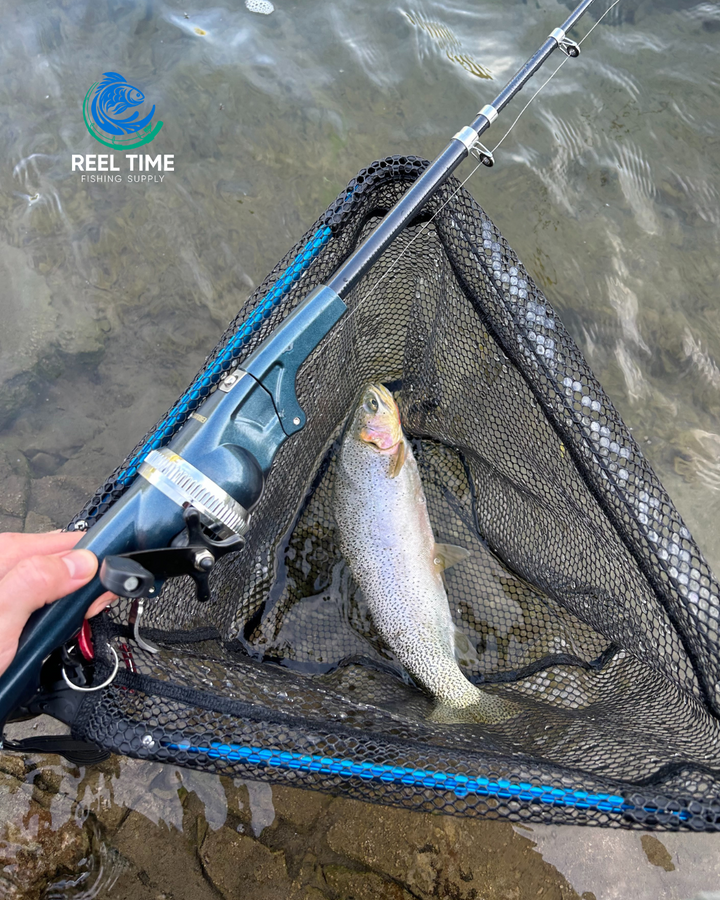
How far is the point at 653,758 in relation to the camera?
200 cm

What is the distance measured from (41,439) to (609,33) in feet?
15.8

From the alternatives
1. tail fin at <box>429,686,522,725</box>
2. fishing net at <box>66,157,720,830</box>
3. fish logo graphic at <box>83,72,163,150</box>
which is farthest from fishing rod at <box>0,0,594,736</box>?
fish logo graphic at <box>83,72,163,150</box>

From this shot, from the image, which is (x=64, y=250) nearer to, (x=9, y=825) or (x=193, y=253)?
(x=193, y=253)

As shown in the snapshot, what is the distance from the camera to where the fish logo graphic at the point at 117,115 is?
14.1 ft

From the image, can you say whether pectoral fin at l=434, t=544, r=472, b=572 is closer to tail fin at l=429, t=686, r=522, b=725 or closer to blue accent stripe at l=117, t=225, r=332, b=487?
tail fin at l=429, t=686, r=522, b=725

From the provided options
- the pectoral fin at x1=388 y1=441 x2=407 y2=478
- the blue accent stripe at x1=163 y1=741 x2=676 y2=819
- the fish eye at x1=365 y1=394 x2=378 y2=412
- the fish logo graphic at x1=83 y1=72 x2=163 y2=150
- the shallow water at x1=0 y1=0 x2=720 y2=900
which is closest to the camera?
the blue accent stripe at x1=163 y1=741 x2=676 y2=819

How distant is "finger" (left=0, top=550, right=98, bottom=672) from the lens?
1.56 m

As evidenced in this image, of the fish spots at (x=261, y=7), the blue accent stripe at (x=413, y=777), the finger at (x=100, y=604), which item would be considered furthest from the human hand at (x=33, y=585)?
the fish spots at (x=261, y=7)

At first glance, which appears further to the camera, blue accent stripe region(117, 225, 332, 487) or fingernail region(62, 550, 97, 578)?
blue accent stripe region(117, 225, 332, 487)

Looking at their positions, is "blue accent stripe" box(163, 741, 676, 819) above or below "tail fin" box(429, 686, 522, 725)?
above

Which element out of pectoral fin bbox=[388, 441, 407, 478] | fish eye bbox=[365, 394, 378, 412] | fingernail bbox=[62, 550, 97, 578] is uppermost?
fish eye bbox=[365, 394, 378, 412]

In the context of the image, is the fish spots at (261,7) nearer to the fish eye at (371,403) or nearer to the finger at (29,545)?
the fish eye at (371,403)

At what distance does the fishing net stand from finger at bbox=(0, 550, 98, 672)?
37 cm

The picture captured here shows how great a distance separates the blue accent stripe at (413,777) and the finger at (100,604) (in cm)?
44
